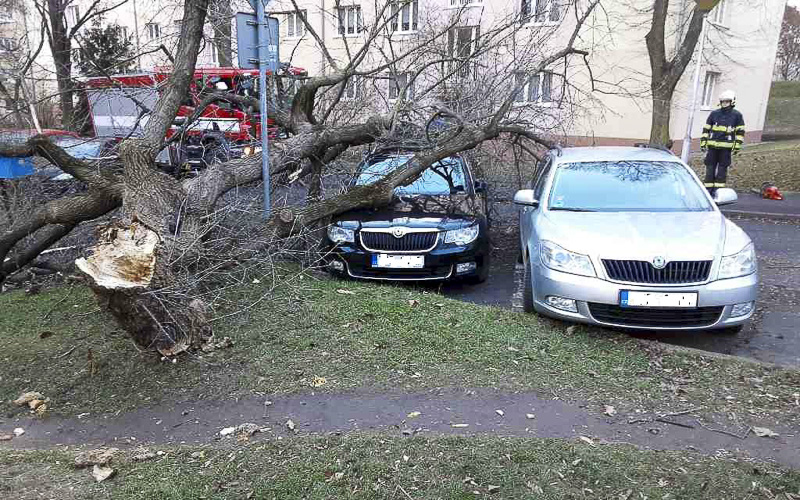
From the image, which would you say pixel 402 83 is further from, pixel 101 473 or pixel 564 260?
pixel 101 473

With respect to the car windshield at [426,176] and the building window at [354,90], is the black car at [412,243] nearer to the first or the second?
the car windshield at [426,176]

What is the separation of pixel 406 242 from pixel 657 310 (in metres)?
2.59

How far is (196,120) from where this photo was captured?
7.48 m

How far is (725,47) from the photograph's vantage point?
73.6 ft

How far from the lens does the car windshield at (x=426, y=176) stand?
23.9 ft

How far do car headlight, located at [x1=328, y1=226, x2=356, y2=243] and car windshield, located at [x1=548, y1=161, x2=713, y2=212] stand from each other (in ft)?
6.81

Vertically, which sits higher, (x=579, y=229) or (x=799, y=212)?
(x=579, y=229)

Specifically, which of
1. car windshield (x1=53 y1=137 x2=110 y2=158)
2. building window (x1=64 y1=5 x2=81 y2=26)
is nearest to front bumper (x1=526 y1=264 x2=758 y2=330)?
car windshield (x1=53 y1=137 x2=110 y2=158)

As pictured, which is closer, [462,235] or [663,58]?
[462,235]

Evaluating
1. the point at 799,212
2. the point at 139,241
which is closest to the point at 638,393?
the point at 139,241

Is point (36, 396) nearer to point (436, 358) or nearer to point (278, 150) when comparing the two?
point (436, 358)

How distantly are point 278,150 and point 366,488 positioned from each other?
4925mm

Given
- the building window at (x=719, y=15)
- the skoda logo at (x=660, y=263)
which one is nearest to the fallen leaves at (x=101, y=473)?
the skoda logo at (x=660, y=263)

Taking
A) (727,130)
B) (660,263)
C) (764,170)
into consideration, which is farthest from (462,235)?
(764,170)
